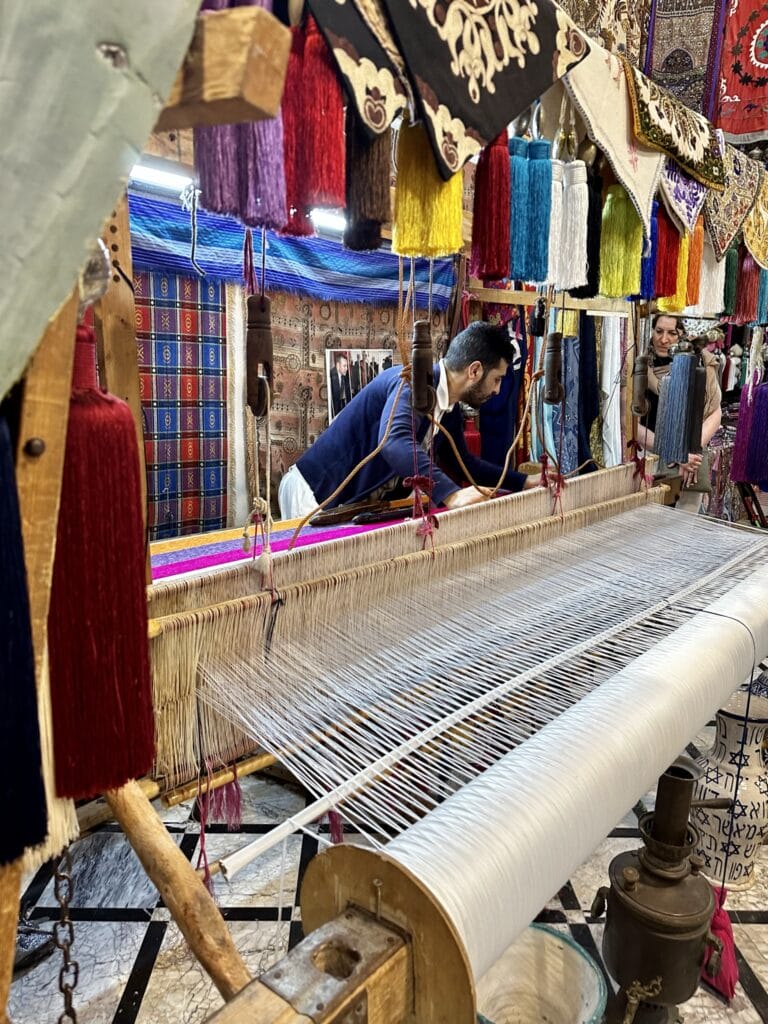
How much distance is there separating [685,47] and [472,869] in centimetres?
625

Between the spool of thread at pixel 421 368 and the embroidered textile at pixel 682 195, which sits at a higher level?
the embroidered textile at pixel 682 195

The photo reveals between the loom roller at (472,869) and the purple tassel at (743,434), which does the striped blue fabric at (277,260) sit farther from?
the loom roller at (472,869)

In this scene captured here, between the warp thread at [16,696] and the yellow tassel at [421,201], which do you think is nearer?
the warp thread at [16,696]

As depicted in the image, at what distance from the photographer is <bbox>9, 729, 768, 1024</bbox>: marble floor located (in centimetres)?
196

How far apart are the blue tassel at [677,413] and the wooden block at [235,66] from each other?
2913 mm

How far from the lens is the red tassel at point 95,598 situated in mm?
588

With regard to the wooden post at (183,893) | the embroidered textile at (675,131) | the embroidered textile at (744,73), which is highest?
the embroidered textile at (744,73)

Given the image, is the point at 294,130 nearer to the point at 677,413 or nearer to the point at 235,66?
the point at 235,66

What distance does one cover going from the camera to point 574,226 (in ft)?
7.00

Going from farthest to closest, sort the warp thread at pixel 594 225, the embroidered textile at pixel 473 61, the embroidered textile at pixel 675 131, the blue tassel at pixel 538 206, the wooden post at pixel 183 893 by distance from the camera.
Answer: the warp thread at pixel 594 225, the embroidered textile at pixel 675 131, the blue tassel at pixel 538 206, the embroidered textile at pixel 473 61, the wooden post at pixel 183 893

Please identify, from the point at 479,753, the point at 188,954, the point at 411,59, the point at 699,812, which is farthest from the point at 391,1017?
the point at 699,812

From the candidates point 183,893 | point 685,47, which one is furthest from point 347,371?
point 183,893

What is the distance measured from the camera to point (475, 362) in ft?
9.44

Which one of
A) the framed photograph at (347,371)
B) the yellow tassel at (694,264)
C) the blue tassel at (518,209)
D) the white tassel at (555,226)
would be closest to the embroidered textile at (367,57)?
the blue tassel at (518,209)
